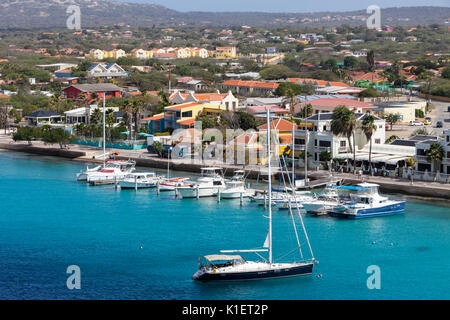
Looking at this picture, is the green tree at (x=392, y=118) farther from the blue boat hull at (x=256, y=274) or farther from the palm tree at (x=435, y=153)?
the blue boat hull at (x=256, y=274)

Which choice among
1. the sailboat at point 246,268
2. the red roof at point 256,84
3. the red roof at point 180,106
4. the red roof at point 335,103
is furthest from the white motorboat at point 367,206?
the red roof at point 256,84

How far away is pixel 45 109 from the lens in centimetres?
8962

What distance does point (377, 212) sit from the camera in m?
45.6

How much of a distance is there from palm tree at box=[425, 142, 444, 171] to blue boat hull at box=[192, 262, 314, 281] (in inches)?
839

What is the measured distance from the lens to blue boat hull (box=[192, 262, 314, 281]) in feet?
107

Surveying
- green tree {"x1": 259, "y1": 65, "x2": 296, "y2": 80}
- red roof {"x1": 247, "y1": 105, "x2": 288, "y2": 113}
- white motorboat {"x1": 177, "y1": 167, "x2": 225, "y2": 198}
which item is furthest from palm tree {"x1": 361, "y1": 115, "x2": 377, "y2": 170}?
green tree {"x1": 259, "y1": 65, "x2": 296, "y2": 80}

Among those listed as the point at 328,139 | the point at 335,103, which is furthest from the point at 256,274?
the point at 335,103

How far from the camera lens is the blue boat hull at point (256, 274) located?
1284 inches

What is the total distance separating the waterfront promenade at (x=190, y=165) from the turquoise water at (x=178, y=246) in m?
1.44

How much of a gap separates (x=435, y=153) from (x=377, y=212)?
29.2ft

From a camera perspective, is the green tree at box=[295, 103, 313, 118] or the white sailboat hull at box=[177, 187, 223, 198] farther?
the green tree at box=[295, 103, 313, 118]

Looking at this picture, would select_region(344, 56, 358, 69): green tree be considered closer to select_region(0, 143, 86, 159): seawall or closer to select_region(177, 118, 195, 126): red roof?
select_region(177, 118, 195, 126): red roof

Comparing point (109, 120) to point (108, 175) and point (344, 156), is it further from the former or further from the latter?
point (344, 156)

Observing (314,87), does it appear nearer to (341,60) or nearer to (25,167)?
(25,167)
